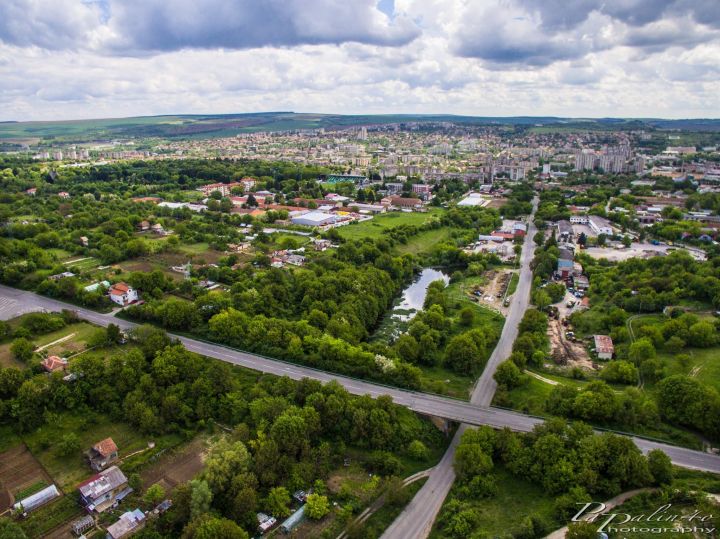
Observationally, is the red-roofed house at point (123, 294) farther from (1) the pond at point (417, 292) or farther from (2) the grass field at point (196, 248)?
(1) the pond at point (417, 292)

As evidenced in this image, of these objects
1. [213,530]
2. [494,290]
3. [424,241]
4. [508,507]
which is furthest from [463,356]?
[424,241]

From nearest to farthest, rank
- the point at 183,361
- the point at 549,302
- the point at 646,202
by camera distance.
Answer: the point at 183,361 < the point at 549,302 < the point at 646,202

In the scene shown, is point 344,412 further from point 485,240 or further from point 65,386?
point 485,240

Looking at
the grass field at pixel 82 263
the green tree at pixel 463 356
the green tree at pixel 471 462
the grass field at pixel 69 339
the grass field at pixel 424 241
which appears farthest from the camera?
the grass field at pixel 424 241

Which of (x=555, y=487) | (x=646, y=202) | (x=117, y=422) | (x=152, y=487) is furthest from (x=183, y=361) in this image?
(x=646, y=202)

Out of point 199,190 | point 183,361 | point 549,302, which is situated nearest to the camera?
point 183,361

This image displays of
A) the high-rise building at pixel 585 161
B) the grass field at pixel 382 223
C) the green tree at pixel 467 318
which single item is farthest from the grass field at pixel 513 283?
the high-rise building at pixel 585 161

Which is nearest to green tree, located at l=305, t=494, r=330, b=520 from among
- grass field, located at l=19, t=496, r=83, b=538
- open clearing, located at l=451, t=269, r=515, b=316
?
grass field, located at l=19, t=496, r=83, b=538
